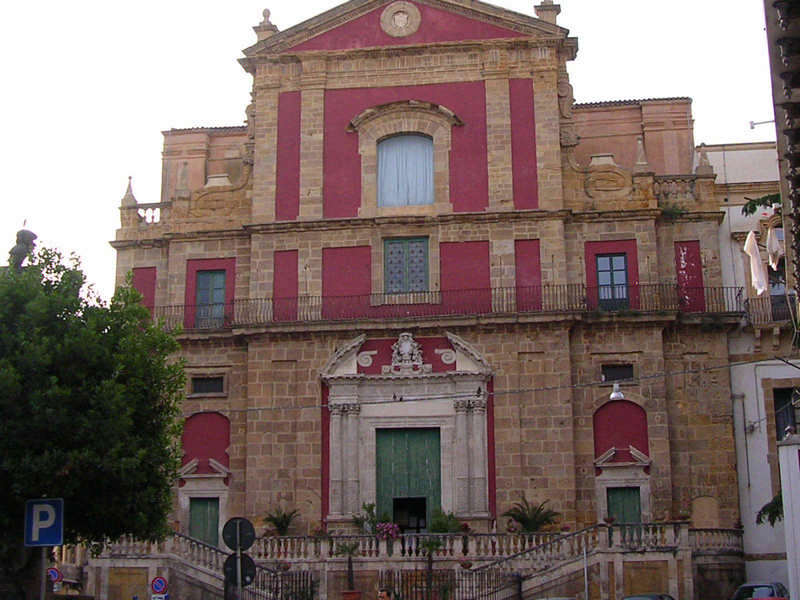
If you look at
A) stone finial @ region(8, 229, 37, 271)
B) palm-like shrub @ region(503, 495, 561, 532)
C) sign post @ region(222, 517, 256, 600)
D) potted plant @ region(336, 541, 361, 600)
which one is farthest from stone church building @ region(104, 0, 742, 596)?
sign post @ region(222, 517, 256, 600)

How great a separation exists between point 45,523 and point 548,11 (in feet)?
76.9

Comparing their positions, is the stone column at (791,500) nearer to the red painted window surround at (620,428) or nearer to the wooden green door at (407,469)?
the red painted window surround at (620,428)

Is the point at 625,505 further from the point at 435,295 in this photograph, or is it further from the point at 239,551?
the point at 239,551

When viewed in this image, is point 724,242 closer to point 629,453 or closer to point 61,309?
point 629,453

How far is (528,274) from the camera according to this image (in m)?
32.4

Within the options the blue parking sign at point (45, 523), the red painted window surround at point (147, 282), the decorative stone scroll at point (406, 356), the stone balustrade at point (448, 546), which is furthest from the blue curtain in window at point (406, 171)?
the blue parking sign at point (45, 523)

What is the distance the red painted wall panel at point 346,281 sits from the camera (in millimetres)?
32688

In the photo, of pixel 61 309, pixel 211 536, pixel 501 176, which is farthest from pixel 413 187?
pixel 61 309

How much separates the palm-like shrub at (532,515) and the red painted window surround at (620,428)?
2185 mm

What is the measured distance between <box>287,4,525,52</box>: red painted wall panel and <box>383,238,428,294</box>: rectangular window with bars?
6.00m

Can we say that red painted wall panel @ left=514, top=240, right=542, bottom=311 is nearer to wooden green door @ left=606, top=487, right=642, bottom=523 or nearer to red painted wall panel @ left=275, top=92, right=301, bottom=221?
wooden green door @ left=606, top=487, right=642, bottom=523

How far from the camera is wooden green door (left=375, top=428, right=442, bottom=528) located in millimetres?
31531

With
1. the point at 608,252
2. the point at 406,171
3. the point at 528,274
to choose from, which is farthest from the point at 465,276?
the point at 608,252

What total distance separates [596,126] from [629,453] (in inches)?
466
